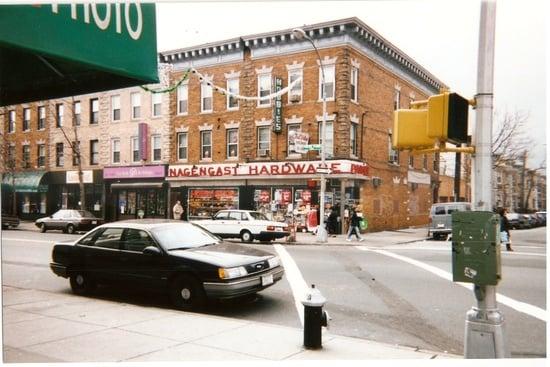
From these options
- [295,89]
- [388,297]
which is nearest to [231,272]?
[388,297]

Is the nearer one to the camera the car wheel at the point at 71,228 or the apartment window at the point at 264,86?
the car wheel at the point at 71,228

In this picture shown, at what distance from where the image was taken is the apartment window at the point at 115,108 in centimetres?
2442

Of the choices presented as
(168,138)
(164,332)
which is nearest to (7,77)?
(164,332)

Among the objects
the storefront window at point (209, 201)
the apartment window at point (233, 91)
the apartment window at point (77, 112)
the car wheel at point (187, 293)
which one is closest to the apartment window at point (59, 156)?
the apartment window at point (77, 112)

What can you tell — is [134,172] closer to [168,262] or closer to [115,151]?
[115,151]

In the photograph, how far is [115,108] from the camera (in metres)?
24.7

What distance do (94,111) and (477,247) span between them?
72.3ft

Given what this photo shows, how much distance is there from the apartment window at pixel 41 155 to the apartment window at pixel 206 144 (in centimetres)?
965

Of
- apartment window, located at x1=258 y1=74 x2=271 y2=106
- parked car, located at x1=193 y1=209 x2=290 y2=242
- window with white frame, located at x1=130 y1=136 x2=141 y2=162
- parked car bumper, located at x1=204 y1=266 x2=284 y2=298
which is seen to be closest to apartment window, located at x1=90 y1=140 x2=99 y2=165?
window with white frame, located at x1=130 y1=136 x2=141 y2=162

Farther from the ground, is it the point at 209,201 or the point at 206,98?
the point at 206,98

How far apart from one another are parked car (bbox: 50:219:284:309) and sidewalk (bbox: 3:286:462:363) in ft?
1.92

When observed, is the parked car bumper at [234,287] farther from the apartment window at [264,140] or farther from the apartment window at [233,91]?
the apartment window at [233,91]

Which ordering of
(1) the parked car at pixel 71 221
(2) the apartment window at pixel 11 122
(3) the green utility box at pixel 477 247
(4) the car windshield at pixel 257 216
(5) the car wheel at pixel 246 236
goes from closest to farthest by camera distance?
(3) the green utility box at pixel 477 247 → (2) the apartment window at pixel 11 122 → (1) the parked car at pixel 71 221 → (5) the car wheel at pixel 246 236 → (4) the car windshield at pixel 257 216

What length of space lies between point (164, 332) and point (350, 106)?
60.2 feet
